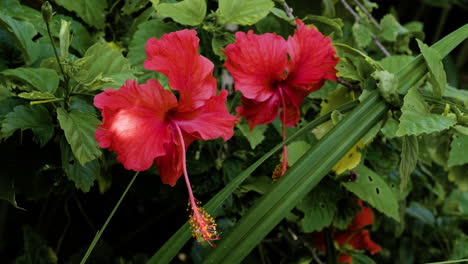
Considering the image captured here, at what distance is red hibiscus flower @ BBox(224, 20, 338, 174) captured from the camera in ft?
1.96

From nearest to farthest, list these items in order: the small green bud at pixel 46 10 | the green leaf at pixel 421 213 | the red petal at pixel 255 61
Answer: the small green bud at pixel 46 10 < the red petal at pixel 255 61 < the green leaf at pixel 421 213

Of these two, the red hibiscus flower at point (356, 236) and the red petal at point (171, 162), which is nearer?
the red petal at point (171, 162)

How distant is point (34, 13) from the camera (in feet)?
2.21

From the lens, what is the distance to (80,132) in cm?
54

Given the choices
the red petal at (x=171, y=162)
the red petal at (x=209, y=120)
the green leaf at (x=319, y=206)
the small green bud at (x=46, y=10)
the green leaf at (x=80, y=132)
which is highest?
the small green bud at (x=46, y=10)

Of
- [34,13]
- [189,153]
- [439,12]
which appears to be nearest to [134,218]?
[189,153]

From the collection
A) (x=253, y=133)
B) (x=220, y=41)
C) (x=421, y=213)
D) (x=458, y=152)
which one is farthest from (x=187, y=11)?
(x=421, y=213)

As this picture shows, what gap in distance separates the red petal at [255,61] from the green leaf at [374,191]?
0.71 ft

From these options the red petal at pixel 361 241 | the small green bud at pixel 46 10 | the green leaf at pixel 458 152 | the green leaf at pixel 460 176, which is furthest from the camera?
the red petal at pixel 361 241

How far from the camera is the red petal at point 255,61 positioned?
592mm

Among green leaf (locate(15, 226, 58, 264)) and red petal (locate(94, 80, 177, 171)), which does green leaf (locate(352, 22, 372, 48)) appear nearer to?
red petal (locate(94, 80, 177, 171))

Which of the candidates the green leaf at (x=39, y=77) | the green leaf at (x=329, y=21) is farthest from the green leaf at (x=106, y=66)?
the green leaf at (x=329, y=21)

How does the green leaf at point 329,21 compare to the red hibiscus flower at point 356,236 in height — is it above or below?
above

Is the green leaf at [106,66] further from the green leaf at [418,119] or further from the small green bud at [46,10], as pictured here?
the green leaf at [418,119]
